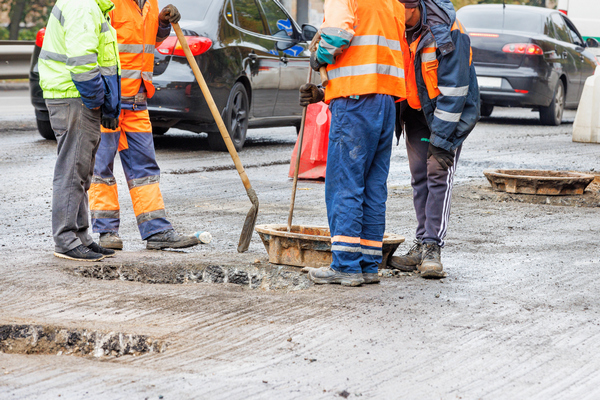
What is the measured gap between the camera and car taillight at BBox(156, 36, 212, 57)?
29.3ft

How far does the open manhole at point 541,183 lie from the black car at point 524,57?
5950 mm

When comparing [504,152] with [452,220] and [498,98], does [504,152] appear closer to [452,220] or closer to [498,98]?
[498,98]

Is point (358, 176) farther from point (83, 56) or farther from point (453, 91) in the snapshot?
point (83, 56)

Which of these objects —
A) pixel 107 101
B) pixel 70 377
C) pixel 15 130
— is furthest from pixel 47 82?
pixel 15 130

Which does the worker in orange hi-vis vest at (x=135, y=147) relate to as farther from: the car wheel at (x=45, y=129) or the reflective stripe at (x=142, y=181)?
the car wheel at (x=45, y=129)

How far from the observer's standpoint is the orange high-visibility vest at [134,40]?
5.35m

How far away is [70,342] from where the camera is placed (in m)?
3.61

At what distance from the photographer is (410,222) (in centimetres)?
652

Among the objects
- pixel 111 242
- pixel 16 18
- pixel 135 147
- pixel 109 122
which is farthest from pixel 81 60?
pixel 16 18

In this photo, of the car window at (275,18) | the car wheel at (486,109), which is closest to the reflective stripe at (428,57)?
the car window at (275,18)

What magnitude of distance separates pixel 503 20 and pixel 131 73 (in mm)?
10096

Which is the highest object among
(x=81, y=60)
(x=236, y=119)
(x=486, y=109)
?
(x=81, y=60)

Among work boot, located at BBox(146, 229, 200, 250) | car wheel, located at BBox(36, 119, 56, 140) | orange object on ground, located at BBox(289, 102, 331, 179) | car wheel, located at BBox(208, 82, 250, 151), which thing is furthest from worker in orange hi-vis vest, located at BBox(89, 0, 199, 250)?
car wheel, located at BBox(36, 119, 56, 140)

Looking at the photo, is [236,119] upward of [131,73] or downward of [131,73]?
downward
